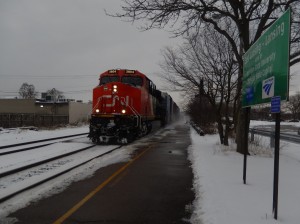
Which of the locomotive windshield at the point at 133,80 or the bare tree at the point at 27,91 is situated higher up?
the bare tree at the point at 27,91

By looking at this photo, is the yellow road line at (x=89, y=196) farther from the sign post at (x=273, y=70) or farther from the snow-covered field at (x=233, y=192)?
the sign post at (x=273, y=70)

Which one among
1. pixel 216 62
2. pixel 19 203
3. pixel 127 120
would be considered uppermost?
pixel 216 62

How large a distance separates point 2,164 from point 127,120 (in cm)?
916

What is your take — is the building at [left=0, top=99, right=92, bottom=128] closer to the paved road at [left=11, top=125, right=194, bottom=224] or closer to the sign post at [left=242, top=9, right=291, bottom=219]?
the paved road at [left=11, top=125, right=194, bottom=224]

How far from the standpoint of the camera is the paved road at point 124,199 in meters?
6.39

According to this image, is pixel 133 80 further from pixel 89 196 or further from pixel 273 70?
pixel 273 70

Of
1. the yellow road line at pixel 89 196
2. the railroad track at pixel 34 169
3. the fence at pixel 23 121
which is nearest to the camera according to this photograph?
the yellow road line at pixel 89 196

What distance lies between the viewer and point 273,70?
6129 mm

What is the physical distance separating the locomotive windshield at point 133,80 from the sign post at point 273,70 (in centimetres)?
1409

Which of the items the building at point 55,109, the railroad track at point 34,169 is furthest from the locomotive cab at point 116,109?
the building at point 55,109

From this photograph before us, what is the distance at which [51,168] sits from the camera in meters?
11.4

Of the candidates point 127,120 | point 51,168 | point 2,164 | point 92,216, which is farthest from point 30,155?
point 92,216

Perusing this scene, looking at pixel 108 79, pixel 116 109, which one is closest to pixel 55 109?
pixel 108 79

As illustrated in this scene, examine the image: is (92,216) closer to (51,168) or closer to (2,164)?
(51,168)
